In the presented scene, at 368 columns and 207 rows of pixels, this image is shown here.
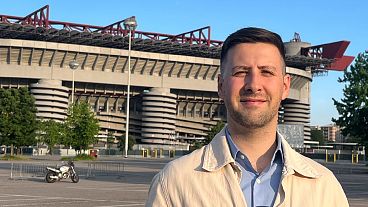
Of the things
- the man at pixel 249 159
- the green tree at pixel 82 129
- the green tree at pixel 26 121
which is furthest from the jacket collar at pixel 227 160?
the green tree at pixel 26 121

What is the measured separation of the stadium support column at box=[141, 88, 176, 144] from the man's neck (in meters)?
111

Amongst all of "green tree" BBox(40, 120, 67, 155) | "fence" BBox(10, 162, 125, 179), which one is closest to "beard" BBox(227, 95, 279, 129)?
"fence" BBox(10, 162, 125, 179)

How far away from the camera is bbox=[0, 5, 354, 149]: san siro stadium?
10450 centimetres

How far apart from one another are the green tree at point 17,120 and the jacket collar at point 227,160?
66311 millimetres

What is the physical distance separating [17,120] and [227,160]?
222 feet

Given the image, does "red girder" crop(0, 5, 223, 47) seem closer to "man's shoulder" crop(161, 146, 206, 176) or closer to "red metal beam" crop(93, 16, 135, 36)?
"red metal beam" crop(93, 16, 135, 36)

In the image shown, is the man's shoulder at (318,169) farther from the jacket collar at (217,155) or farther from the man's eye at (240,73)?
the man's eye at (240,73)

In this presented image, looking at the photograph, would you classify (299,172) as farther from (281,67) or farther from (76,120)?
(76,120)

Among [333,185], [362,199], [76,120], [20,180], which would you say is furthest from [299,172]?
[76,120]

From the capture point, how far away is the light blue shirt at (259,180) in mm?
2787

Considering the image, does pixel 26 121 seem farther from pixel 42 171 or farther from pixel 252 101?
pixel 252 101

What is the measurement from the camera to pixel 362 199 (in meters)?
22.7

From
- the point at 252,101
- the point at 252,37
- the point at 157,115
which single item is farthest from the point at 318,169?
the point at 157,115

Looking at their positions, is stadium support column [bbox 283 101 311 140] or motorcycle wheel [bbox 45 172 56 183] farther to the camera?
stadium support column [bbox 283 101 311 140]
